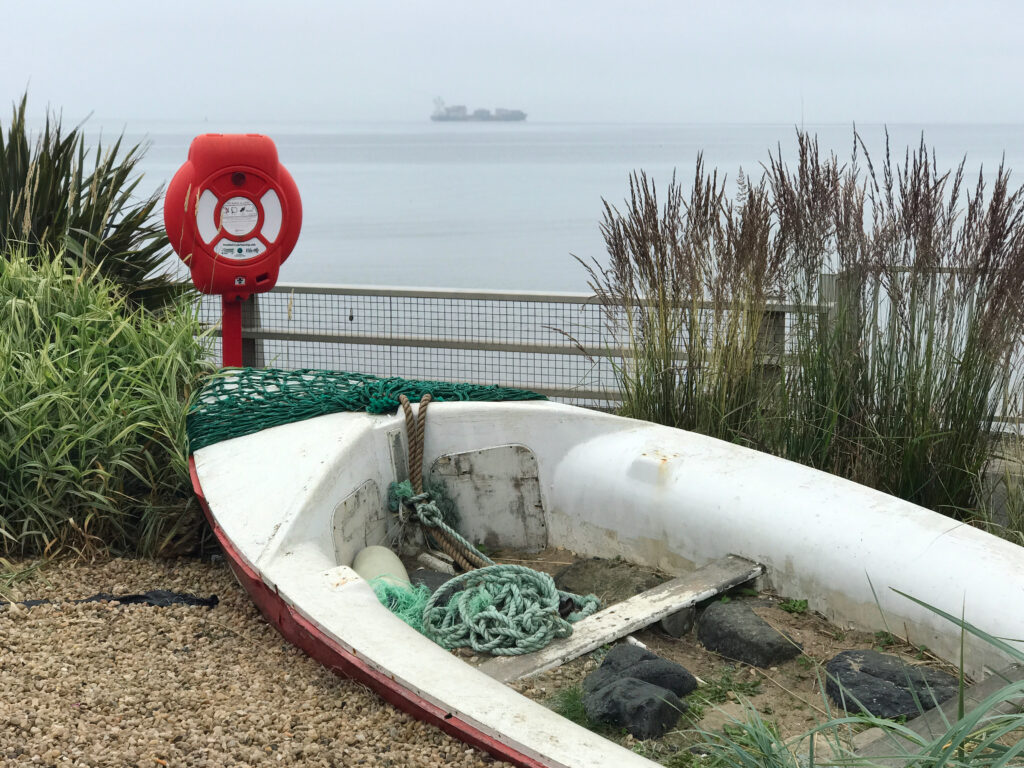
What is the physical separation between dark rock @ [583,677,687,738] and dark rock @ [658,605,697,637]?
1.68 feet

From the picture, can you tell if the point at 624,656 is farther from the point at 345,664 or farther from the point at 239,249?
the point at 239,249

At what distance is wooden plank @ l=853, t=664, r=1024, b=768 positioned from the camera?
2150mm

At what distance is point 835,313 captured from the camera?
4391 millimetres

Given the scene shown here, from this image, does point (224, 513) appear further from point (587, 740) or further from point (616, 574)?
point (587, 740)

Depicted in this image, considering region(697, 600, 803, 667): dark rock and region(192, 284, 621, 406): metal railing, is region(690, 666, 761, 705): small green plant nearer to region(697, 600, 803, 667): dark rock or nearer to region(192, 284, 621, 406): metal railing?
region(697, 600, 803, 667): dark rock

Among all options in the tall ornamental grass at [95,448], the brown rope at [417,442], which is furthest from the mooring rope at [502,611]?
the tall ornamental grass at [95,448]

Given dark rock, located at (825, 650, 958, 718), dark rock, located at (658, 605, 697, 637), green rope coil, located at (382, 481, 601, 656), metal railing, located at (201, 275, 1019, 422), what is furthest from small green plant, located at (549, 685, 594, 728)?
metal railing, located at (201, 275, 1019, 422)

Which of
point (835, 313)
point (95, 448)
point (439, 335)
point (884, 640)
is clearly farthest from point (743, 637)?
point (439, 335)

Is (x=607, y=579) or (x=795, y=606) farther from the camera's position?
(x=607, y=579)

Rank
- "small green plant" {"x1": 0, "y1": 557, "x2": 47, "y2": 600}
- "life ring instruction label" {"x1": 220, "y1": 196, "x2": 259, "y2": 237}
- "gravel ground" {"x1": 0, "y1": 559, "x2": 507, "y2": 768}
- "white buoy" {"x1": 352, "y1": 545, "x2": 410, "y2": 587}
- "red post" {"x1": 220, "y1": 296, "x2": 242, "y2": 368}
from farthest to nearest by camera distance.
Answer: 1. "red post" {"x1": 220, "y1": 296, "x2": 242, "y2": 368}
2. "life ring instruction label" {"x1": 220, "y1": 196, "x2": 259, "y2": 237}
3. "small green plant" {"x1": 0, "y1": 557, "x2": 47, "y2": 600}
4. "white buoy" {"x1": 352, "y1": 545, "x2": 410, "y2": 587}
5. "gravel ground" {"x1": 0, "y1": 559, "x2": 507, "y2": 768}

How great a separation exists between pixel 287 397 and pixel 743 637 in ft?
6.22

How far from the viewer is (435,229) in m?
31.6

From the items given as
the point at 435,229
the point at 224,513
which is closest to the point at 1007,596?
the point at 224,513

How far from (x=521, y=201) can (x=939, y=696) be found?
3906 cm
